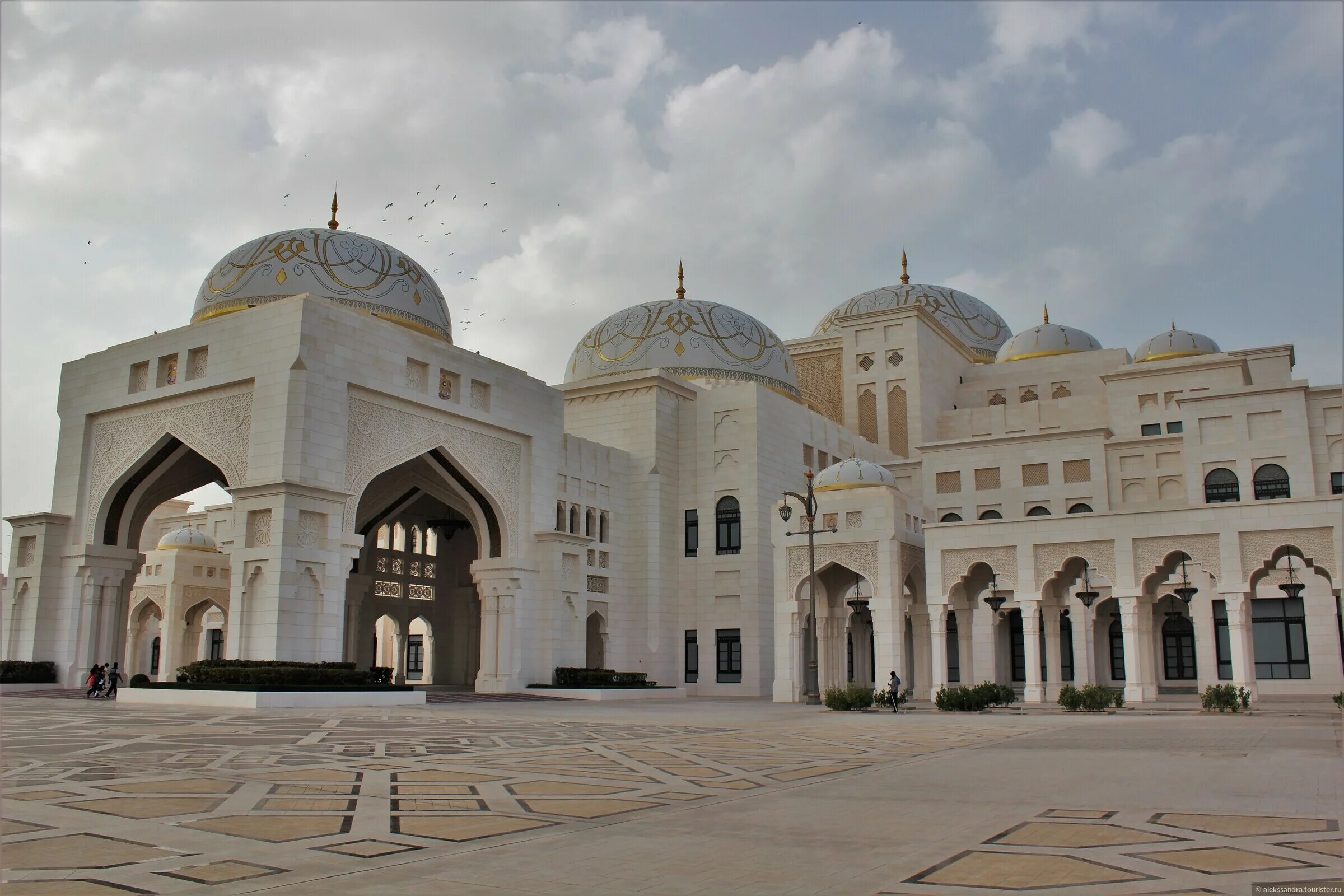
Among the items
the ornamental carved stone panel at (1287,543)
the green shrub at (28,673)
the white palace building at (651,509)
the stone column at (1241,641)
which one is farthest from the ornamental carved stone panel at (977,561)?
the green shrub at (28,673)

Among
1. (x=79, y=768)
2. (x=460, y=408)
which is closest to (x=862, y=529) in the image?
(x=460, y=408)

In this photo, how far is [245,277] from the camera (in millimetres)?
30594

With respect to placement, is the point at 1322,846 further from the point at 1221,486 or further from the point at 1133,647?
the point at 1221,486

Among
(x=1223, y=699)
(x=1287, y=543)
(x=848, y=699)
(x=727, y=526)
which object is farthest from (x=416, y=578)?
(x=1287, y=543)

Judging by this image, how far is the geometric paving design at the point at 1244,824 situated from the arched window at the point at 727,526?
28016mm

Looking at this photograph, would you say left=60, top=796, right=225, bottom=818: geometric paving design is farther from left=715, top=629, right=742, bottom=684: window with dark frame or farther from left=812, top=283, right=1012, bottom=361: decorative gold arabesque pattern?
left=812, top=283, right=1012, bottom=361: decorative gold arabesque pattern

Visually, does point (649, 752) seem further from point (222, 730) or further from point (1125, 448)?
point (1125, 448)

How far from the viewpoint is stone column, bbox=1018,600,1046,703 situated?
26406 mm

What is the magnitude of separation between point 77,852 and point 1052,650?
2585 cm

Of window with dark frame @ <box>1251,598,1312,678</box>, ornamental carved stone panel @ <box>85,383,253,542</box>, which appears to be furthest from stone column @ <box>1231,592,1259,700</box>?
ornamental carved stone panel @ <box>85,383,253,542</box>

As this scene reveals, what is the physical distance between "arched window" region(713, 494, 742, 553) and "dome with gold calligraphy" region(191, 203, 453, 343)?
10.2m

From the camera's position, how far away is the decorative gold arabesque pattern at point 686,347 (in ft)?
130

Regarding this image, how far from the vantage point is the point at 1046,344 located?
47.0 m

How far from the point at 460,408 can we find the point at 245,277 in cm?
737
